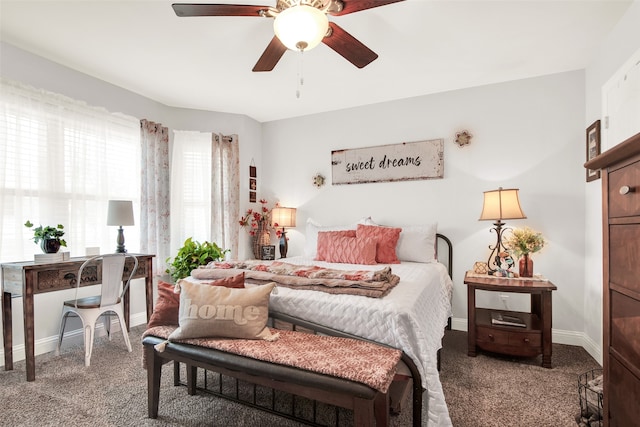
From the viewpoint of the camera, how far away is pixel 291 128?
4465mm

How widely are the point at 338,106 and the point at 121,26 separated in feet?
7.79

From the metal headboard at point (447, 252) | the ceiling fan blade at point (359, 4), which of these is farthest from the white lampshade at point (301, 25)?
the metal headboard at point (447, 252)

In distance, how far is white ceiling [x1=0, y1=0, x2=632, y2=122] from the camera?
2176 mm

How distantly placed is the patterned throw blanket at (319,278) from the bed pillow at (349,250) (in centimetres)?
90

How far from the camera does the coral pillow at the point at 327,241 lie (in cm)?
332

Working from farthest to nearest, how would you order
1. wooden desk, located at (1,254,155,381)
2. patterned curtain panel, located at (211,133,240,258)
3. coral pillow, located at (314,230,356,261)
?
1. patterned curtain panel, located at (211,133,240,258)
2. coral pillow, located at (314,230,356,261)
3. wooden desk, located at (1,254,155,381)

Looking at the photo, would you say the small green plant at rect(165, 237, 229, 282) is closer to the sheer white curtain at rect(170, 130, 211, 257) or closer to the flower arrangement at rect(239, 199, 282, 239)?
the sheer white curtain at rect(170, 130, 211, 257)

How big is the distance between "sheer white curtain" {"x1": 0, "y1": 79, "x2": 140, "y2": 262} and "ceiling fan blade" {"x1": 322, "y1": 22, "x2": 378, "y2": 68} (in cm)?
254

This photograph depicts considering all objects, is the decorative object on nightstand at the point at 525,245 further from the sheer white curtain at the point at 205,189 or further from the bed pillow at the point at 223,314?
the sheer white curtain at the point at 205,189

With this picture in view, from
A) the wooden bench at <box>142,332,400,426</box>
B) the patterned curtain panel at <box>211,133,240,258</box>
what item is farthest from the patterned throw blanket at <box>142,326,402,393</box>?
the patterned curtain panel at <box>211,133,240,258</box>

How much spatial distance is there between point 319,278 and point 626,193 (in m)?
1.47

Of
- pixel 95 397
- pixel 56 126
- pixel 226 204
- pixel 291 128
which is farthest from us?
pixel 291 128

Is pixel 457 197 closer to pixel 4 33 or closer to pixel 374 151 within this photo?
pixel 374 151

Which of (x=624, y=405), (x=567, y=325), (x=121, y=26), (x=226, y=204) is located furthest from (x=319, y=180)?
(x=624, y=405)
